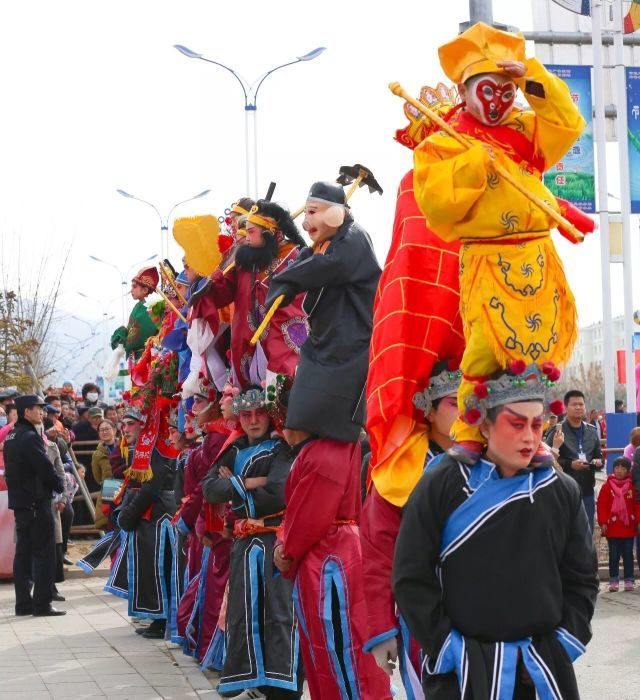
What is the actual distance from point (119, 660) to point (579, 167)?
1025 cm

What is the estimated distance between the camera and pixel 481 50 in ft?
16.5

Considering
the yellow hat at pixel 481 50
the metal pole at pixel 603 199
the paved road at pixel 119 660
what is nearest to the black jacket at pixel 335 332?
the yellow hat at pixel 481 50

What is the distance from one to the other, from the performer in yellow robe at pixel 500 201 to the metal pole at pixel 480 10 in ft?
14.5

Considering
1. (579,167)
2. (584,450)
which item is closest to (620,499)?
(584,450)

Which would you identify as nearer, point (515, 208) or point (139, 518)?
point (515, 208)

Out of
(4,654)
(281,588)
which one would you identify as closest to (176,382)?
(4,654)

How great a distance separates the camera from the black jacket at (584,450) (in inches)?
511

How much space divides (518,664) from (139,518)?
7242 millimetres

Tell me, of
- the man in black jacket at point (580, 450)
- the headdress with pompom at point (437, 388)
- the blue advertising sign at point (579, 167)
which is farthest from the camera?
the blue advertising sign at point (579, 167)

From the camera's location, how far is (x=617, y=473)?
13195 millimetres

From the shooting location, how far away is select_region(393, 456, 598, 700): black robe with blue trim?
4.18 m

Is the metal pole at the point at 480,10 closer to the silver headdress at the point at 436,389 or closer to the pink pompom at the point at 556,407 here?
the silver headdress at the point at 436,389

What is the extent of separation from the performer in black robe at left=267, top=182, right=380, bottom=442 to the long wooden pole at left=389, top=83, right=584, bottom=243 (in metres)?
1.73

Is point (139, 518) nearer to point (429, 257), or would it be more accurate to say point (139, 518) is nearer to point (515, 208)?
point (429, 257)
